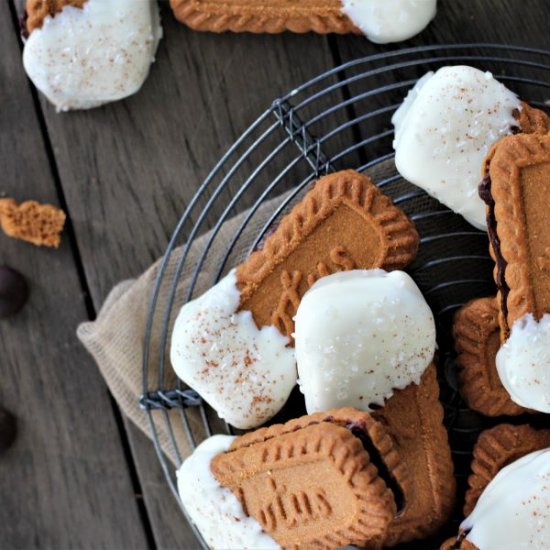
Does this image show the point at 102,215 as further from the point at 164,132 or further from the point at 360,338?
the point at 360,338

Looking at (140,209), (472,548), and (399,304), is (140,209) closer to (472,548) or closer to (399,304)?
(399,304)

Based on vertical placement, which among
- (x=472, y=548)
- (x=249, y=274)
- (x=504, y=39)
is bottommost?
(x=472, y=548)

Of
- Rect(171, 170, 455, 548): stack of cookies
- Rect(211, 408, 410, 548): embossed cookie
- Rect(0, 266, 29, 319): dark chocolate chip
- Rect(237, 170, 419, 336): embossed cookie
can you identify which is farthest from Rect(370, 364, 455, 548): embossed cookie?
Rect(0, 266, 29, 319): dark chocolate chip

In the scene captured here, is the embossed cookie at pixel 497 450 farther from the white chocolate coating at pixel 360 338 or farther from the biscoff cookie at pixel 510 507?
the white chocolate coating at pixel 360 338

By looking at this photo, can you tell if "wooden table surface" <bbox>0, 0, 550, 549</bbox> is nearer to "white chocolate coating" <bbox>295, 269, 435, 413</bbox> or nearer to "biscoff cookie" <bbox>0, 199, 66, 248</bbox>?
"biscoff cookie" <bbox>0, 199, 66, 248</bbox>

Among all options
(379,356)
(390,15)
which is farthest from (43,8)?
(379,356)

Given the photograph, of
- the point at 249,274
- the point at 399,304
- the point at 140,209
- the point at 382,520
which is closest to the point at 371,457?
the point at 382,520
